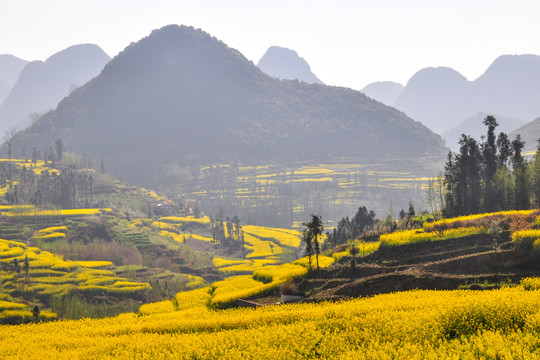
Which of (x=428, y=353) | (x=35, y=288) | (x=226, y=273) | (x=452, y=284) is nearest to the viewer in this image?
(x=428, y=353)

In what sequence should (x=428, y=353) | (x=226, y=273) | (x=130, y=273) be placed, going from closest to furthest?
1. (x=428, y=353)
2. (x=130, y=273)
3. (x=226, y=273)

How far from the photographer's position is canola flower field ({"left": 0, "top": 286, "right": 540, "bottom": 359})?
38719mm

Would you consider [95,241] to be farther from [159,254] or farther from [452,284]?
[452,284]

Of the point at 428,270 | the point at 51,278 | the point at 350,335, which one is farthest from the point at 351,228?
the point at 350,335

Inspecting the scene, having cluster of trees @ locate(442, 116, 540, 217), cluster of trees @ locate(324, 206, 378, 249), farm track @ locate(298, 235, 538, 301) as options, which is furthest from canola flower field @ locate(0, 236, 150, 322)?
cluster of trees @ locate(442, 116, 540, 217)

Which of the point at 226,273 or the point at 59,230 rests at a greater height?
the point at 59,230

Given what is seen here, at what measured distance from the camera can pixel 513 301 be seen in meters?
46.2

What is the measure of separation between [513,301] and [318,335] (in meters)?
A: 16.9

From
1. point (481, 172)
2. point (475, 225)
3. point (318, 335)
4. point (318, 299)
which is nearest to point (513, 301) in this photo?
point (318, 335)

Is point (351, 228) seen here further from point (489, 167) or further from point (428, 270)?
point (428, 270)

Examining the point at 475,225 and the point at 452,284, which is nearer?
the point at 452,284

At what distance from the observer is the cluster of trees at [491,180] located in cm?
11200

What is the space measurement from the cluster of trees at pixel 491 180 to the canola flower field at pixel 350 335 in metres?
61.5

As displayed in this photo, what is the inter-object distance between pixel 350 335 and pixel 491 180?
88.4 metres
